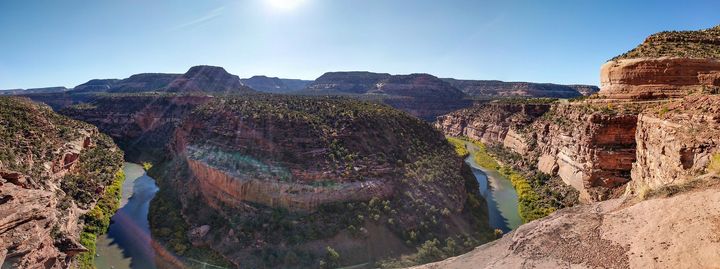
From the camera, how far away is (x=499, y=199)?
146ft

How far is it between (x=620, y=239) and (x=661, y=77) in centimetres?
3162

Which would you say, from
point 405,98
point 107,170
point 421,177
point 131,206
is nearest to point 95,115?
point 107,170

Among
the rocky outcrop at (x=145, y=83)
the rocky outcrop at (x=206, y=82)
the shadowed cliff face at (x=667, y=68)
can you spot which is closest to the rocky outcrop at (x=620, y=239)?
the shadowed cliff face at (x=667, y=68)

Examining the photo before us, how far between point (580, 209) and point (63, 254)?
2683cm

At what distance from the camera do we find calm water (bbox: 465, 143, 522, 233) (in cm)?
3678

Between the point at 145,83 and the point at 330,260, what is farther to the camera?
the point at 145,83

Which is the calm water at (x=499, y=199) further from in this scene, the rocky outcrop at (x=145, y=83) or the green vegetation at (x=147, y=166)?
the rocky outcrop at (x=145, y=83)

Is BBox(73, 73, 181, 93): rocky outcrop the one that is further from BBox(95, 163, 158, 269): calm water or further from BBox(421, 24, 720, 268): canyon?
BBox(421, 24, 720, 268): canyon

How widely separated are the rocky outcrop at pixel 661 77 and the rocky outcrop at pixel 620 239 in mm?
26977

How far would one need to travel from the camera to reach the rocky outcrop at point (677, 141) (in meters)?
18.0

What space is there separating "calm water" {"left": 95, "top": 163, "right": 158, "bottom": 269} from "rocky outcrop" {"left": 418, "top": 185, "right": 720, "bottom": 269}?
91.4 ft

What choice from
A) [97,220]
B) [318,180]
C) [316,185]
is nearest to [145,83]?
[97,220]

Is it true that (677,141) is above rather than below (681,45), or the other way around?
below

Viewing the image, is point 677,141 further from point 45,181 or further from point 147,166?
point 147,166
